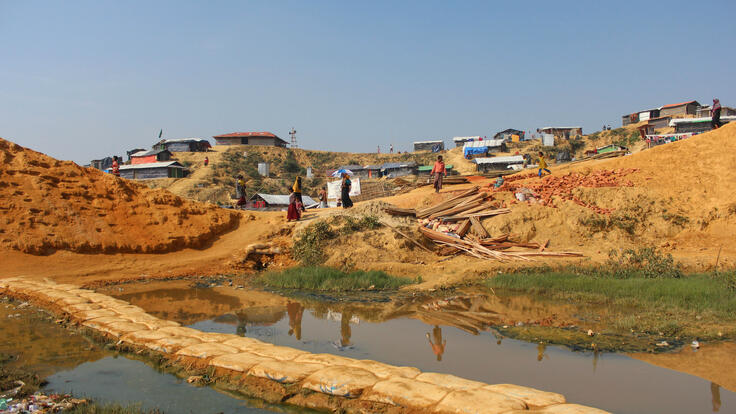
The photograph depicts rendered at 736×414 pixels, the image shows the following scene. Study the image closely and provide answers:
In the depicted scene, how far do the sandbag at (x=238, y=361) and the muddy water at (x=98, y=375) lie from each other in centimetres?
29

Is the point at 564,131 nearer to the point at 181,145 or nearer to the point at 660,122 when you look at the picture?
the point at 660,122

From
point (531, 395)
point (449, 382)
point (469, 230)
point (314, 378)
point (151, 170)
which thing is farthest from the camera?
point (151, 170)

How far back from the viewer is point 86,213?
12.7 metres

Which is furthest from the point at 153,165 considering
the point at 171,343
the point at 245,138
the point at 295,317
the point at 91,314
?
the point at 171,343

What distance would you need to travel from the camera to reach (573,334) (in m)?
6.01

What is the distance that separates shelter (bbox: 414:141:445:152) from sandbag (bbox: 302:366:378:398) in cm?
4833

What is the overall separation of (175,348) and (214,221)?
9.44 meters

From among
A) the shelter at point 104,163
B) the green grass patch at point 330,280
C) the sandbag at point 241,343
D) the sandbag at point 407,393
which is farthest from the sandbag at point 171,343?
the shelter at point 104,163

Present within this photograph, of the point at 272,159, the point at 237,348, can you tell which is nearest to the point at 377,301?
the point at 237,348

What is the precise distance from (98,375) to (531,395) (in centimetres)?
415

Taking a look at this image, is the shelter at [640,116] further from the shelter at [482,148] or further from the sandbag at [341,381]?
the sandbag at [341,381]

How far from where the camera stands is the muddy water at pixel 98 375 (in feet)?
13.4

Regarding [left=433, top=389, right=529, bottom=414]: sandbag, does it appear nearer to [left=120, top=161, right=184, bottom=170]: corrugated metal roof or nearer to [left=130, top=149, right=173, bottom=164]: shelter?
[left=120, top=161, right=184, bottom=170]: corrugated metal roof

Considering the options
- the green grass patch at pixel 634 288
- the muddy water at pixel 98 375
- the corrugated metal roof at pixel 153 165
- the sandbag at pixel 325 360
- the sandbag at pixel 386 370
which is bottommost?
the green grass patch at pixel 634 288
